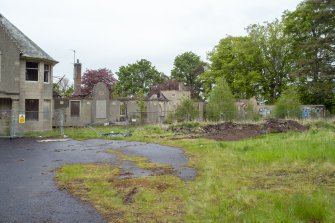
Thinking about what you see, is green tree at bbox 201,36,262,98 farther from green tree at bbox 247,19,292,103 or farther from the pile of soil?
the pile of soil

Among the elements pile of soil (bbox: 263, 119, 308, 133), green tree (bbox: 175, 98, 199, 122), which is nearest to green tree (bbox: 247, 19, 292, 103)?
green tree (bbox: 175, 98, 199, 122)

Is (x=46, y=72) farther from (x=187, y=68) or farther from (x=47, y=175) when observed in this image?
(x=187, y=68)

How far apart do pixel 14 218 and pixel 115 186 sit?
9.44ft

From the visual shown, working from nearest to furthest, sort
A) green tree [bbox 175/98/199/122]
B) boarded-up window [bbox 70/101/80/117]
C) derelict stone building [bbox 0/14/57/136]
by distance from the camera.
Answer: derelict stone building [bbox 0/14/57/136], boarded-up window [bbox 70/101/80/117], green tree [bbox 175/98/199/122]

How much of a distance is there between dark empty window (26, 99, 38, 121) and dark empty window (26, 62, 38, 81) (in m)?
1.78

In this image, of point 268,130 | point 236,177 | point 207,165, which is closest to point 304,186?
point 236,177

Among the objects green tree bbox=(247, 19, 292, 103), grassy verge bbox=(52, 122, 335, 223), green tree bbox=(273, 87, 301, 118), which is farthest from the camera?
green tree bbox=(247, 19, 292, 103)

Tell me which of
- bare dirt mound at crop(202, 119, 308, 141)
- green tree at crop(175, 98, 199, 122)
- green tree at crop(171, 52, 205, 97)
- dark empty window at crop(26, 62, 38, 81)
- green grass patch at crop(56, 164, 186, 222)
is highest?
green tree at crop(171, 52, 205, 97)

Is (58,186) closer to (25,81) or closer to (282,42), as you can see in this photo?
(25,81)

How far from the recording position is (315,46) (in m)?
37.0

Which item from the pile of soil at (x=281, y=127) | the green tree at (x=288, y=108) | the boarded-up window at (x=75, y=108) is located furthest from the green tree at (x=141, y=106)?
the green tree at (x=288, y=108)

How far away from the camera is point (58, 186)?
8852mm

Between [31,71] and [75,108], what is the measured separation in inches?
317

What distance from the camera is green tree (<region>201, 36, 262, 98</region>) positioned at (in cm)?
5094
